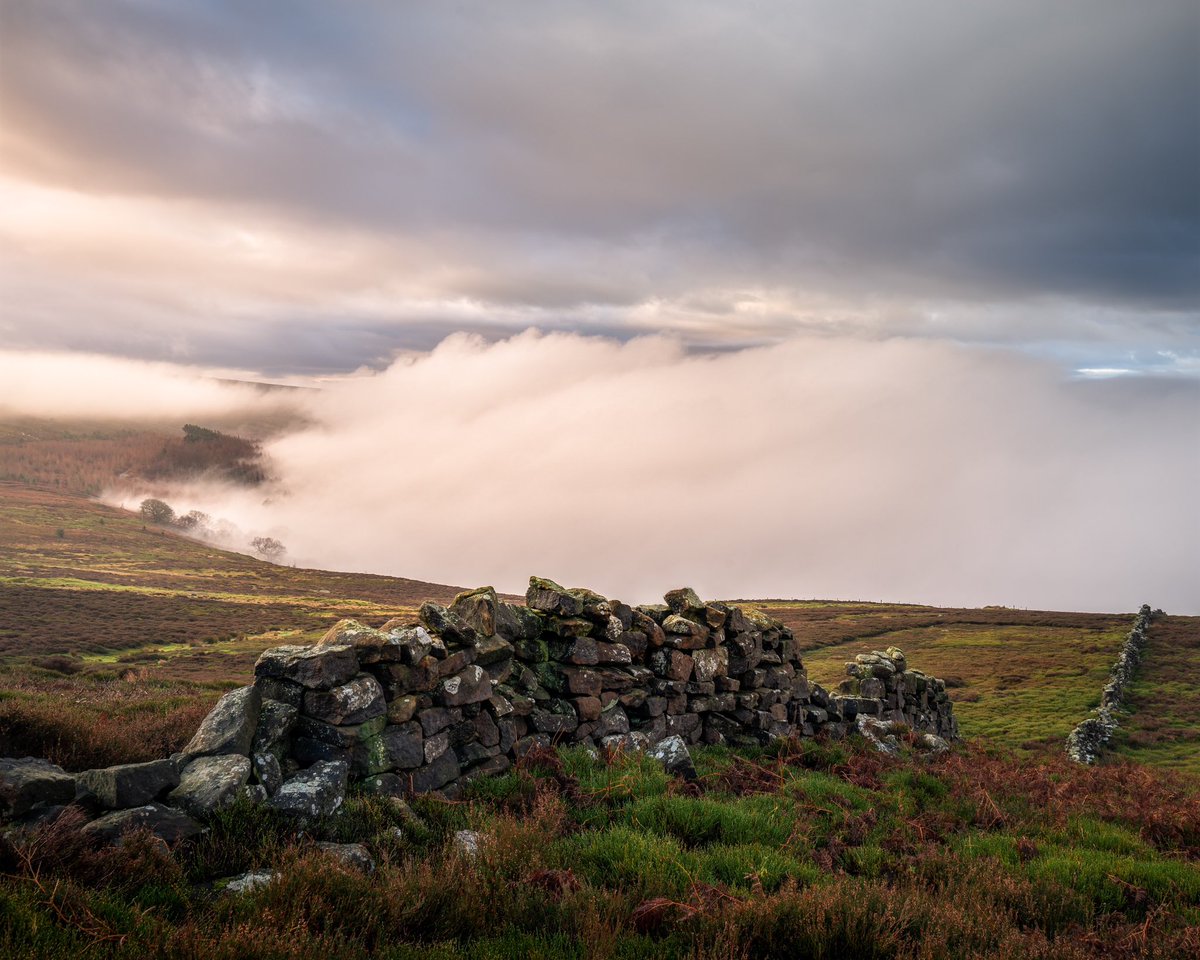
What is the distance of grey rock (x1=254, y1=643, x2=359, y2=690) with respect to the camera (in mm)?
8438

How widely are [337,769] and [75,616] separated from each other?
4907 inches

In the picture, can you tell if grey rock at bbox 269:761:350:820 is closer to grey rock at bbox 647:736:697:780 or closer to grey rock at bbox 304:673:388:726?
grey rock at bbox 304:673:388:726

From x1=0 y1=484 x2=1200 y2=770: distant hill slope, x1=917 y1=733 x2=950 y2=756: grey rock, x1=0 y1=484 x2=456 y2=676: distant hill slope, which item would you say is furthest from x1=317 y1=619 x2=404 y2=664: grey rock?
x1=0 y1=484 x2=456 y2=676: distant hill slope

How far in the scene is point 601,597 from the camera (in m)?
12.7

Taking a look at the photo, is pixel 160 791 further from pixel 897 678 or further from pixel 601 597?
pixel 897 678

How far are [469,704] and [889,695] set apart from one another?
15389mm

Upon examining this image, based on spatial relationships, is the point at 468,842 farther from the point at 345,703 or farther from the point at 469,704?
the point at 469,704

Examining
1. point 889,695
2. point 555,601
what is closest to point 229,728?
point 555,601

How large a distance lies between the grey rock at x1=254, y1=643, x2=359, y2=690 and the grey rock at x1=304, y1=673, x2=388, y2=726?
0.39 feet

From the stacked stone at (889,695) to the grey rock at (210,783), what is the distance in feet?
46.2

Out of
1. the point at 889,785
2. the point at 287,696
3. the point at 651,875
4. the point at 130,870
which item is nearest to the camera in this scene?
the point at 130,870

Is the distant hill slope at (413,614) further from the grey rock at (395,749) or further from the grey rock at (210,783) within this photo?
the grey rock at (395,749)

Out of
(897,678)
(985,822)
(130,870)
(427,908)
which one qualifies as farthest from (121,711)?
(897,678)

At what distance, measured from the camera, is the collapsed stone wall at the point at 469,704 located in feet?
23.5
